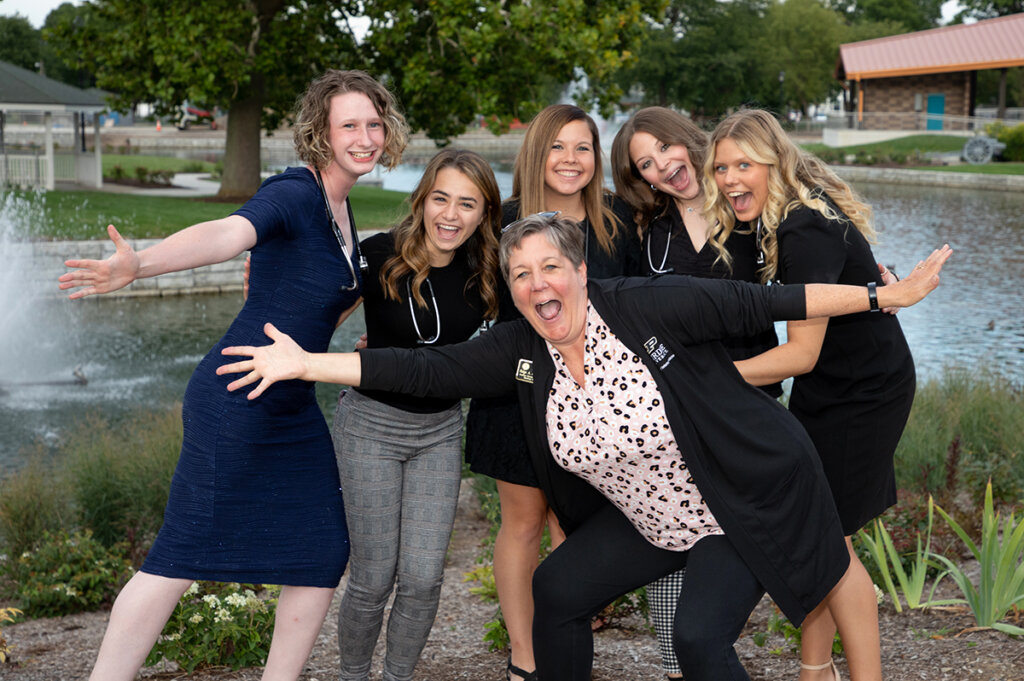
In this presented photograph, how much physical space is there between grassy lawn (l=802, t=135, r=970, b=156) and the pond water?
2553 centimetres

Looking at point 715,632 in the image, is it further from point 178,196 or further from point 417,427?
point 178,196

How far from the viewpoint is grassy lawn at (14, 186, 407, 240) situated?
699 inches

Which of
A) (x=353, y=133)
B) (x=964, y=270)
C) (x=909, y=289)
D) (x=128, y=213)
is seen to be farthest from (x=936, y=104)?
(x=353, y=133)

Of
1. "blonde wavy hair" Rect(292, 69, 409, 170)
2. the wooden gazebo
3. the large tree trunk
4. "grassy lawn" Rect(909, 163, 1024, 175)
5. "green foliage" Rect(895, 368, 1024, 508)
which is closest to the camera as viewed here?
"blonde wavy hair" Rect(292, 69, 409, 170)

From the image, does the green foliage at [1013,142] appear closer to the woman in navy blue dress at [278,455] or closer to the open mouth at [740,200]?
the open mouth at [740,200]

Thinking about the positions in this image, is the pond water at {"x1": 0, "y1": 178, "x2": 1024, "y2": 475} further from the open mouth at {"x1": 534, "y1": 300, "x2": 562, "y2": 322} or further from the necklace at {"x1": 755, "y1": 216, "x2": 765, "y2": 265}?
the necklace at {"x1": 755, "y1": 216, "x2": 765, "y2": 265}

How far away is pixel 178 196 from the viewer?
24094 millimetres

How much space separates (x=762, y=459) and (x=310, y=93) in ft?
6.11

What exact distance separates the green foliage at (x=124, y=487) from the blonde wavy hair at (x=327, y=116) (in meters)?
3.54

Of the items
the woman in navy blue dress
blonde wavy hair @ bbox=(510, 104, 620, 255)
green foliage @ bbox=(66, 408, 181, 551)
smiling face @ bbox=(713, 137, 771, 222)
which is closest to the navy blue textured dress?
the woman in navy blue dress

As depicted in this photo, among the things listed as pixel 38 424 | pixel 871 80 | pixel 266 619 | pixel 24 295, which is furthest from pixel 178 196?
pixel 871 80

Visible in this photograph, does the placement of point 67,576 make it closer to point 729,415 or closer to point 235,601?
point 235,601

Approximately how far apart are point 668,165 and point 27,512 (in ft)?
14.7

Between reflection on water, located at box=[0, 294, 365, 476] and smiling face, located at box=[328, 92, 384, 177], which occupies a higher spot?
smiling face, located at box=[328, 92, 384, 177]
